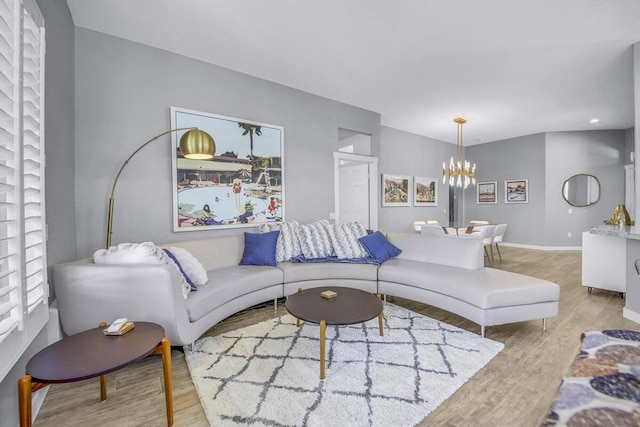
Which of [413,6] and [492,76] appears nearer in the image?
[413,6]

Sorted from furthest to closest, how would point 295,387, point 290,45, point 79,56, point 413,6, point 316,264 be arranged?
point 316,264 < point 290,45 < point 79,56 < point 413,6 < point 295,387

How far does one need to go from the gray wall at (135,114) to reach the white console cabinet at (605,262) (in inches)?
181

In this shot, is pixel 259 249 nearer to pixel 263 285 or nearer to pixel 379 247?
pixel 263 285

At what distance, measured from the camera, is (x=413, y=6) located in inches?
97.2

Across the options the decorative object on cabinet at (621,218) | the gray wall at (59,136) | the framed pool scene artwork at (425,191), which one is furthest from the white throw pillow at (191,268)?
the framed pool scene artwork at (425,191)

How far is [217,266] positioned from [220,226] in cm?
58

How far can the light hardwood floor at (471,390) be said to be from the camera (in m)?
1.57

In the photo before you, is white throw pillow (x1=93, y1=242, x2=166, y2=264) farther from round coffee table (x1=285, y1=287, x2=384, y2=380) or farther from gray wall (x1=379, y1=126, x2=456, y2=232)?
gray wall (x1=379, y1=126, x2=456, y2=232)

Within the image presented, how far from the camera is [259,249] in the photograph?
3.37 metres

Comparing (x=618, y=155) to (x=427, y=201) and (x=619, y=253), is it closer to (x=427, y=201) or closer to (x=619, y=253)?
(x=427, y=201)

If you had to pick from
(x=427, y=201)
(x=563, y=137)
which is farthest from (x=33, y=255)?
(x=563, y=137)

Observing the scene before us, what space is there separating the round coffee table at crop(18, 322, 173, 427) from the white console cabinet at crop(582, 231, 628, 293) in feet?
16.0

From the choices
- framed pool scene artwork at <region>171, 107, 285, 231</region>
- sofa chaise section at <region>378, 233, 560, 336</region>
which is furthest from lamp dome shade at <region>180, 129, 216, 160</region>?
sofa chaise section at <region>378, 233, 560, 336</region>

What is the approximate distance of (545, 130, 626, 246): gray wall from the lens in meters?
6.69
